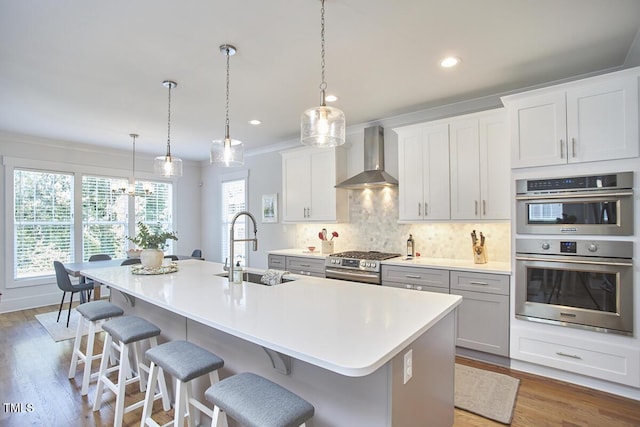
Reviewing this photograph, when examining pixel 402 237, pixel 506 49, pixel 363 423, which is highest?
pixel 506 49

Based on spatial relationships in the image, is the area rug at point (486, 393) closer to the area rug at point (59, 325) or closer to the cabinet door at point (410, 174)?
the cabinet door at point (410, 174)

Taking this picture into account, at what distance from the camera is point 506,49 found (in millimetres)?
2502

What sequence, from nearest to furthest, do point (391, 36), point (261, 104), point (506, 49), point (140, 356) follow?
point (391, 36), point (506, 49), point (140, 356), point (261, 104)

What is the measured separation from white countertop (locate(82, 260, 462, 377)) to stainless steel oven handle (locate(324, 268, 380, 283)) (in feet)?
4.36

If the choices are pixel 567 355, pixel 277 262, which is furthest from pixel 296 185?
pixel 567 355

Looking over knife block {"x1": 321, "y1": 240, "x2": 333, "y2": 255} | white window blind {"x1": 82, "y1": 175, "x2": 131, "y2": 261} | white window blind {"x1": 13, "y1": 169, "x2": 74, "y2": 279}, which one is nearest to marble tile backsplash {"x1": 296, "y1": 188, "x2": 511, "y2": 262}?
knife block {"x1": 321, "y1": 240, "x2": 333, "y2": 255}

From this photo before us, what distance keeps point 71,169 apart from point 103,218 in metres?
0.96

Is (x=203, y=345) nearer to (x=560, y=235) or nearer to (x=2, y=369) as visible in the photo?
(x=2, y=369)

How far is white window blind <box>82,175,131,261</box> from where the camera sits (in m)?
5.59

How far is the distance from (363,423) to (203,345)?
1245 millimetres

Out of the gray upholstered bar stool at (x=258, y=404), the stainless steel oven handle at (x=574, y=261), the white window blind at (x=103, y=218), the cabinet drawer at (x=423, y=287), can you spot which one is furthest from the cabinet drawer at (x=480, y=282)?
the white window blind at (x=103, y=218)

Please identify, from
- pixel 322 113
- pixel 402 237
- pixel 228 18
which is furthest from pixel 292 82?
pixel 402 237

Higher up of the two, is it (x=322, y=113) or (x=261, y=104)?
(x=261, y=104)

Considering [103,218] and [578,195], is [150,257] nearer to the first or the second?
[578,195]
